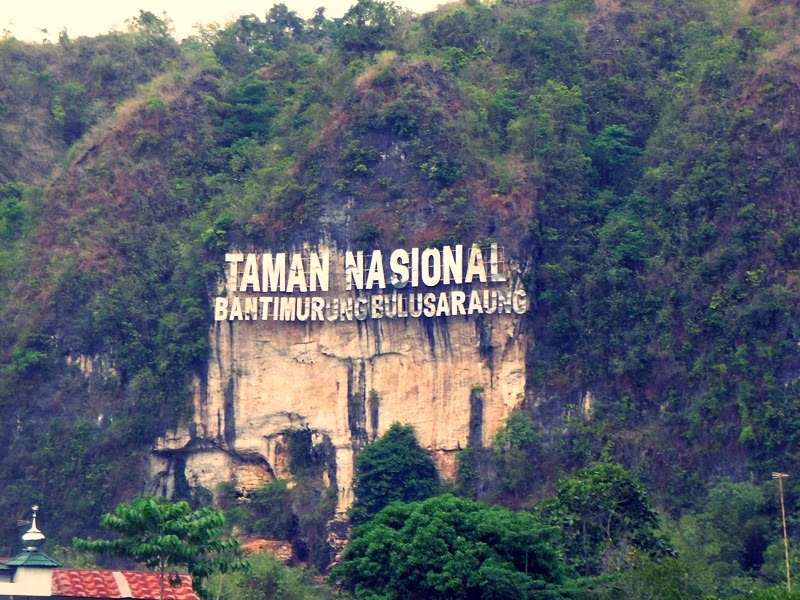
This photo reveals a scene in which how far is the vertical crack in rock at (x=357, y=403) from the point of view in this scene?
152 feet

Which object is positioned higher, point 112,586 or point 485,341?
point 485,341

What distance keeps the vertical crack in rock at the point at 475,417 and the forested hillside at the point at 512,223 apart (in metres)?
0.46

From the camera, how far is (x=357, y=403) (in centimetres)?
4638

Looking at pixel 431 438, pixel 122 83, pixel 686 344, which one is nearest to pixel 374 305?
pixel 431 438

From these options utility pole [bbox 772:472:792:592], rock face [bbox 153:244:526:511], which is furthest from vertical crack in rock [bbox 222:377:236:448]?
utility pole [bbox 772:472:792:592]

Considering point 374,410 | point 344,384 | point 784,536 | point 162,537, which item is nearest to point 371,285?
point 344,384

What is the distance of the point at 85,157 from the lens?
2042 inches

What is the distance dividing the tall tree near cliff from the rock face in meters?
0.38

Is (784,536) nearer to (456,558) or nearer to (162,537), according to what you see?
(456,558)

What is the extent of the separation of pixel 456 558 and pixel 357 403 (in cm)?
1020

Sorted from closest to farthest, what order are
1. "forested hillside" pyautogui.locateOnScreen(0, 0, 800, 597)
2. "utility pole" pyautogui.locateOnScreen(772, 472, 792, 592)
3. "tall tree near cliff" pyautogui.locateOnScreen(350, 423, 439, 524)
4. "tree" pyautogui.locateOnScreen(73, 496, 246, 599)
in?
"tree" pyautogui.locateOnScreen(73, 496, 246, 599)
"utility pole" pyautogui.locateOnScreen(772, 472, 792, 592)
"forested hillside" pyautogui.locateOnScreen(0, 0, 800, 597)
"tall tree near cliff" pyautogui.locateOnScreen(350, 423, 439, 524)

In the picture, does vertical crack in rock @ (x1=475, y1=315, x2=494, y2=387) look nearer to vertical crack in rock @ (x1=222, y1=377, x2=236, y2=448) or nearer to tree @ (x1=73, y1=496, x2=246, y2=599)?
vertical crack in rock @ (x1=222, y1=377, x2=236, y2=448)

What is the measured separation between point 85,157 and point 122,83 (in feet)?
18.8

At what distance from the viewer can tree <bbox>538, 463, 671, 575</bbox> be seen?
37.7 meters
